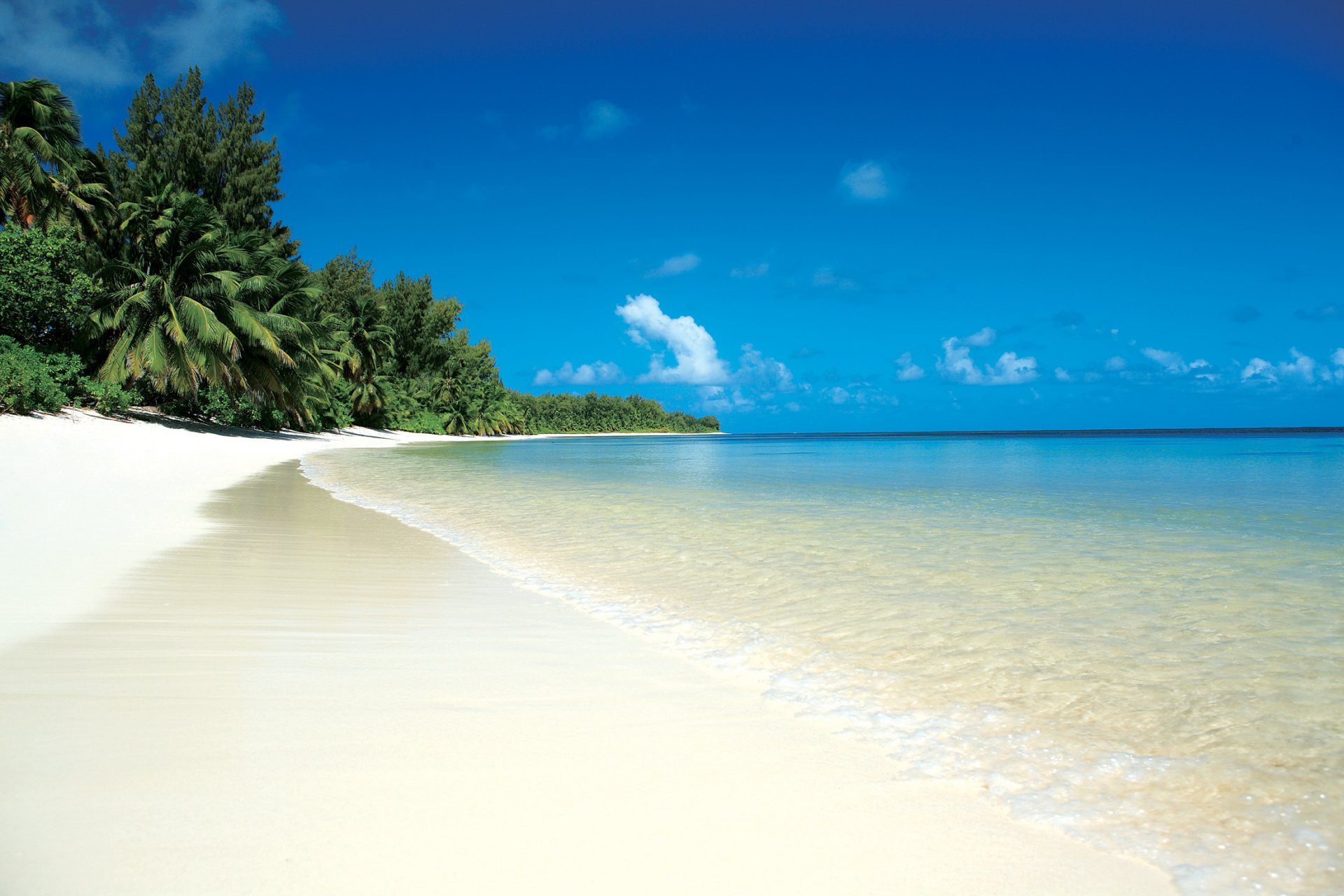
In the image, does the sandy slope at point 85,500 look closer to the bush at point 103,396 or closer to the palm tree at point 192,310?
the bush at point 103,396

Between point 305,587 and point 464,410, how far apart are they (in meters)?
64.2

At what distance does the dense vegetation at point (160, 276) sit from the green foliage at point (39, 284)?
5 cm

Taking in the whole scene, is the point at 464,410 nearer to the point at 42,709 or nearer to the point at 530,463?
the point at 530,463

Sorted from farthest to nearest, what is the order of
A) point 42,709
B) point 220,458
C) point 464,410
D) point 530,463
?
point 464,410 < point 530,463 < point 220,458 < point 42,709

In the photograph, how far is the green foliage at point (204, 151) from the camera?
118 feet

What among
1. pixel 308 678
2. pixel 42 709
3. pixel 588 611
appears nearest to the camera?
pixel 42 709

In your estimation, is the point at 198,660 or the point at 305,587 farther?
the point at 305,587

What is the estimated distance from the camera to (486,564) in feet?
20.2

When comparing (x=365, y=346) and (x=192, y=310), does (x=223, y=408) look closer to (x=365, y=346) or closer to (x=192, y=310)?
(x=192, y=310)

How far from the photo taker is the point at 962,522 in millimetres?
9359

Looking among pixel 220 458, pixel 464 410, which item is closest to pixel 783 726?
pixel 220 458

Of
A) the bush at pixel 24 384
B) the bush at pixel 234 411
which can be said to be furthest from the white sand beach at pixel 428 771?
the bush at pixel 234 411

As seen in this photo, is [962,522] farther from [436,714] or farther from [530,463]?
[530,463]

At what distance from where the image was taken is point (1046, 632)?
4.21 meters
